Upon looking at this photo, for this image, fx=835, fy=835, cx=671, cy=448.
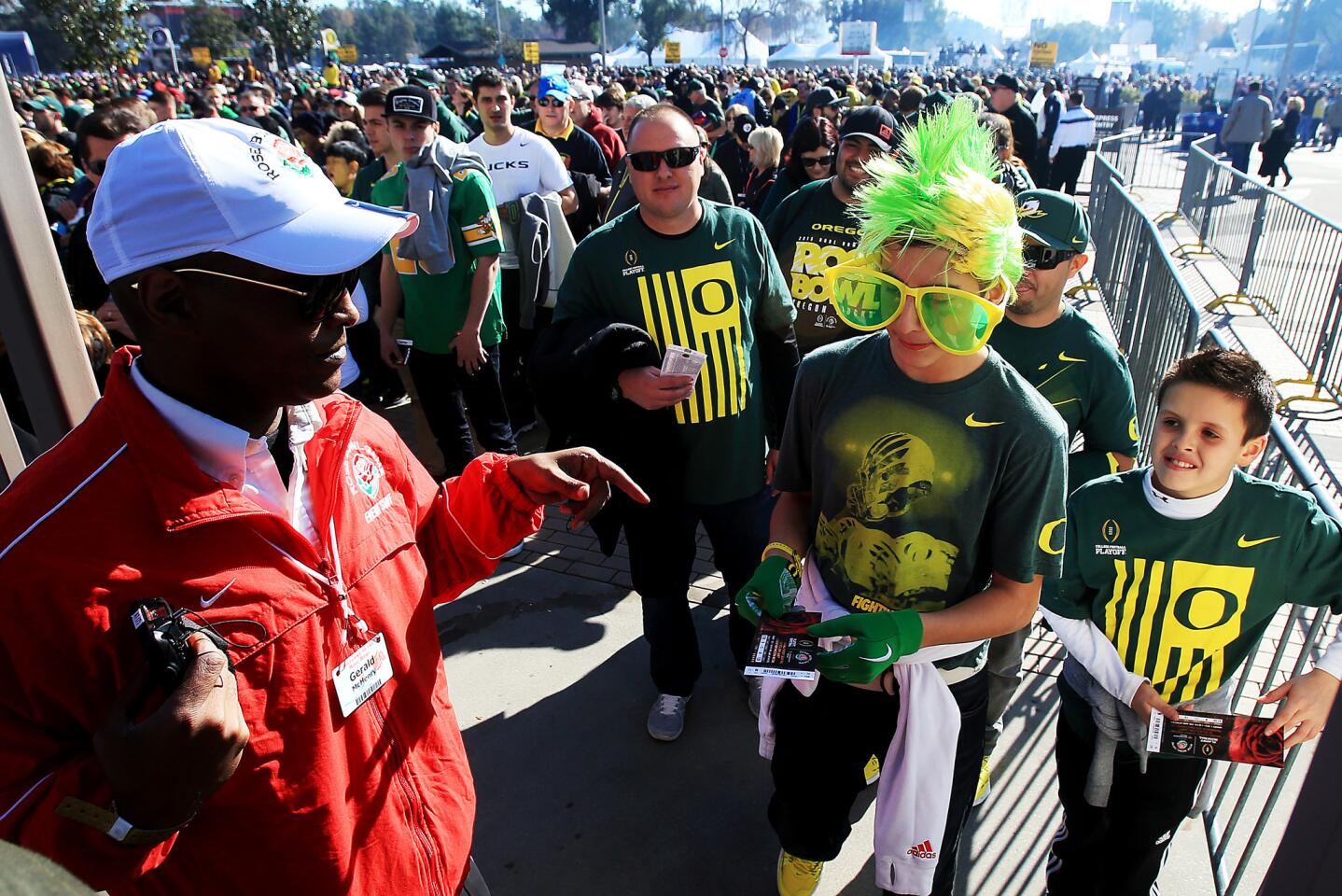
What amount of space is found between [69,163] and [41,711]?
21.8 feet

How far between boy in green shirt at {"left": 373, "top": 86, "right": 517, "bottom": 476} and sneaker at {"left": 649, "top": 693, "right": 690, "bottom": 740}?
194cm

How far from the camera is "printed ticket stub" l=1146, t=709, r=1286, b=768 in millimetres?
2002

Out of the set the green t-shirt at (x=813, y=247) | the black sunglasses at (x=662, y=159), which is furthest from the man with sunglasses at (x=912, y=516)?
the green t-shirt at (x=813, y=247)

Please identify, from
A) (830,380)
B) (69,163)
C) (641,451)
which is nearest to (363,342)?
(69,163)

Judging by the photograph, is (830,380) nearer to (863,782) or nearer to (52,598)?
(863,782)

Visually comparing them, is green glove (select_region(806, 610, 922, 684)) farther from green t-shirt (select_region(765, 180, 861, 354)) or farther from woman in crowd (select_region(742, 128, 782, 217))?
woman in crowd (select_region(742, 128, 782, 217))

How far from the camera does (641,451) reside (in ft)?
9.82

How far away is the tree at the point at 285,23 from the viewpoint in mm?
41500

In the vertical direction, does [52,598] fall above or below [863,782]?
above

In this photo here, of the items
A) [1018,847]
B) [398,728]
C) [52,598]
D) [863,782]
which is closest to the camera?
[52,598]

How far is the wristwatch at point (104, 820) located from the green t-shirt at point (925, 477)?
1590 mm

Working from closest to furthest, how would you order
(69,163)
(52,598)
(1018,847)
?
(52,598)
(1018,847)
(69,163)

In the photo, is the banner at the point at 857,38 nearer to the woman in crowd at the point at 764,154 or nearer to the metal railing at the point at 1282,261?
the metal railing at the point at 1282,261

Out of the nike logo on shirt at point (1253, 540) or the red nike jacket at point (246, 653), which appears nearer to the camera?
the red nike jacket at point (246, 653)
